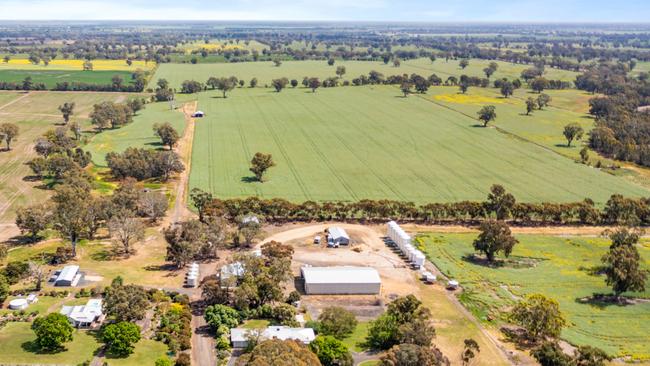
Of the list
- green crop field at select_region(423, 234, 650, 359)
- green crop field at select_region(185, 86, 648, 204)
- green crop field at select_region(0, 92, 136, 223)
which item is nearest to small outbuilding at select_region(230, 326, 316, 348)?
green crop field at select_region(423, 234, 650, 359)

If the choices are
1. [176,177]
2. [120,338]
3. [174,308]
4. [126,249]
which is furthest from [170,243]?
[176,177]

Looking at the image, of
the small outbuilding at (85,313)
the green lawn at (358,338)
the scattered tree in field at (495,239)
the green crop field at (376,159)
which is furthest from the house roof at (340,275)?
the green crop field at (376,159)

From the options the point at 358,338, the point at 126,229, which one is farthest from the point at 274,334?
the point at 126,229

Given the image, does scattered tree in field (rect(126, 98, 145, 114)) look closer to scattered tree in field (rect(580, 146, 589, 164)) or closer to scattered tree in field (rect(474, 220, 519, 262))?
scattered tree in field (rect(474, 220, 519, 262))

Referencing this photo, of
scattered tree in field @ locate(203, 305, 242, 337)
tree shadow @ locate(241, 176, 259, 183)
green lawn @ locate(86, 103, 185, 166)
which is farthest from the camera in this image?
green lawn @ locate(86, 103, 185, 166)

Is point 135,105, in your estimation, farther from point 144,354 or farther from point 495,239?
point 144,354

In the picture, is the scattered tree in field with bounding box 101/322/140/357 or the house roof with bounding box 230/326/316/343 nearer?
the scattered tree in field with bounding box 101/322/140/357

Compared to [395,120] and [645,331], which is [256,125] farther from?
[645,331]
